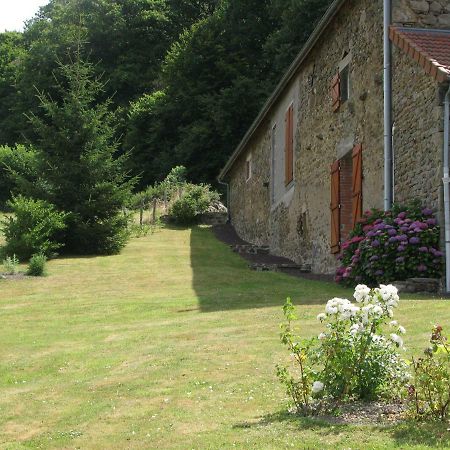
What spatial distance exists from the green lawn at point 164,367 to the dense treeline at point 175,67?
2009 centimetres

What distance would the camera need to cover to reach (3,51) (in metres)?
53.6

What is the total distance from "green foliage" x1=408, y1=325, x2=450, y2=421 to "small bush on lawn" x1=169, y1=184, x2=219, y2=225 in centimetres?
2732

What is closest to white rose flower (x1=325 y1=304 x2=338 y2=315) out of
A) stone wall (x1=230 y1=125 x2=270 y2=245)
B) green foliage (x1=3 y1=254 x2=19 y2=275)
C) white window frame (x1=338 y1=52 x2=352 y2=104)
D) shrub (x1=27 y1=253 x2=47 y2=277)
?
A: white window frame (x1=338 y1=52 x2=352 y2=104)

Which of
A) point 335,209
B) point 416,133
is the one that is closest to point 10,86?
point 335,209

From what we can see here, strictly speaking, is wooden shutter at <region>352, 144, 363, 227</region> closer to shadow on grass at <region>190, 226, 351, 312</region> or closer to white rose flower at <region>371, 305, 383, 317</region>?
shadow on grass at <region>190, 226, 351, 312</region>

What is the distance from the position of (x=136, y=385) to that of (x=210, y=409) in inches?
51.1

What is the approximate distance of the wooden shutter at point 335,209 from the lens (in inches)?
642

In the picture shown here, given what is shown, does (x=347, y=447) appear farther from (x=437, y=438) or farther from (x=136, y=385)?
(x=136, y=385)

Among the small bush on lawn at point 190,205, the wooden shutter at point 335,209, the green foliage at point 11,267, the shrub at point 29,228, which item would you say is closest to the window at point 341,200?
the wooden shutter at point 335,209

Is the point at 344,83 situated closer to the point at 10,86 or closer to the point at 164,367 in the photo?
the point at 164,367

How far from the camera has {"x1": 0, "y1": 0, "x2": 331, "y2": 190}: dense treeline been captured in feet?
126

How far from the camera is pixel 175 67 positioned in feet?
137

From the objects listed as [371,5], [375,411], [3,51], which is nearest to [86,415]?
[375,411]

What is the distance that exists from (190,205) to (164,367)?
24.8m
